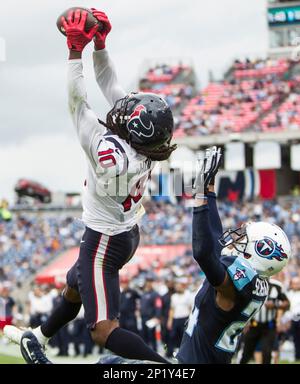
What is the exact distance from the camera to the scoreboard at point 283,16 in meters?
35.5

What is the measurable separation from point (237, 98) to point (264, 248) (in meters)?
30.9

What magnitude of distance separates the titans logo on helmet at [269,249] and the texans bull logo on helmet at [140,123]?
1.01m

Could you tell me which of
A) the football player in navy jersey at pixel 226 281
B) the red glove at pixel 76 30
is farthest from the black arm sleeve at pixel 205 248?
the red glove at pixel 76 30

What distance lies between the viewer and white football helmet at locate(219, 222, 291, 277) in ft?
19.1

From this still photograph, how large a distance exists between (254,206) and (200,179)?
941 inches

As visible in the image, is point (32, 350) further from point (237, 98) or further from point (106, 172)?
point (237, 98)

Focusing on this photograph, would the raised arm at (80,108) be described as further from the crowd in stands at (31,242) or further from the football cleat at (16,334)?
the crowd in stands at (31,242)

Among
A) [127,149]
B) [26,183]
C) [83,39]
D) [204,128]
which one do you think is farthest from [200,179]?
[26,183]

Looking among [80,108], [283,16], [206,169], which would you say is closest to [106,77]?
[80,108]

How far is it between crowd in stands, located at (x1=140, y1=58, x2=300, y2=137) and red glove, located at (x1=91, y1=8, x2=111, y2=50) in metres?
26.8

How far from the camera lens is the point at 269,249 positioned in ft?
19.1

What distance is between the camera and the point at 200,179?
5547 mm

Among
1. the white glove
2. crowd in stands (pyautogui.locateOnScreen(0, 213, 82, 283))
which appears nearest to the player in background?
the white glove
